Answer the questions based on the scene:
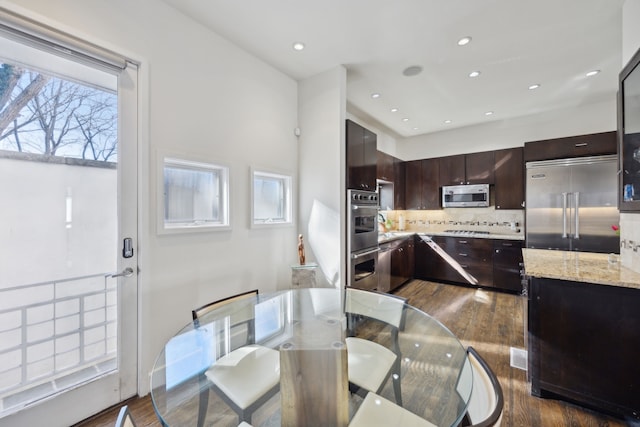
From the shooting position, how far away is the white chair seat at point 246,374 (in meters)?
1.29

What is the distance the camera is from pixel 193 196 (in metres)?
2.29

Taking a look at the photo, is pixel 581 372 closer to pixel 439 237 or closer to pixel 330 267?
pixel 330 267

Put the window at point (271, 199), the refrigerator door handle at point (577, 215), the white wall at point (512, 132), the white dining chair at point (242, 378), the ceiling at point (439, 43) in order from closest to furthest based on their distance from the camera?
the white dining chair at point (242, 378), the ceiling at point (439, 43), the window at point (271, 199), the refrigerator door handle at point (577, 215), the white wall at point (512, 132)

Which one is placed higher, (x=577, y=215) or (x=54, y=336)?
(x=577, y=215)

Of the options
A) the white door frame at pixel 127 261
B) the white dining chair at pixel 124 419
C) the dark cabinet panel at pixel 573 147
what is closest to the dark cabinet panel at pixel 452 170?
the dark cabinet panel at pixel 573 147

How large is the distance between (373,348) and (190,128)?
2.26m

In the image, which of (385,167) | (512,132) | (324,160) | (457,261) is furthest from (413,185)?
(324,160)

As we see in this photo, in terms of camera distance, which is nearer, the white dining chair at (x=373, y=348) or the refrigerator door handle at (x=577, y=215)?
the white dining chair at (x=373, y=348)

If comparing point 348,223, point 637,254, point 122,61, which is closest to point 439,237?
point 348,223

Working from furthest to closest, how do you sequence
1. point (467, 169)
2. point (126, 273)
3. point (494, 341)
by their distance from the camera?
point (467, 169) → point (494, 341) → point (126, 273)

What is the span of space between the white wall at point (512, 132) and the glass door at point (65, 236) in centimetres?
513

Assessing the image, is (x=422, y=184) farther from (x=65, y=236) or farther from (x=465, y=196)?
(x=65, y=236)

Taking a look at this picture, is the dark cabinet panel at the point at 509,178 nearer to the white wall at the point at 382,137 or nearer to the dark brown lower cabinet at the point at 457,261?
the dark brown lower cabinet at the point at 457,261

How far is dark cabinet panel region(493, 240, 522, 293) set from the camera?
13.4 ft
